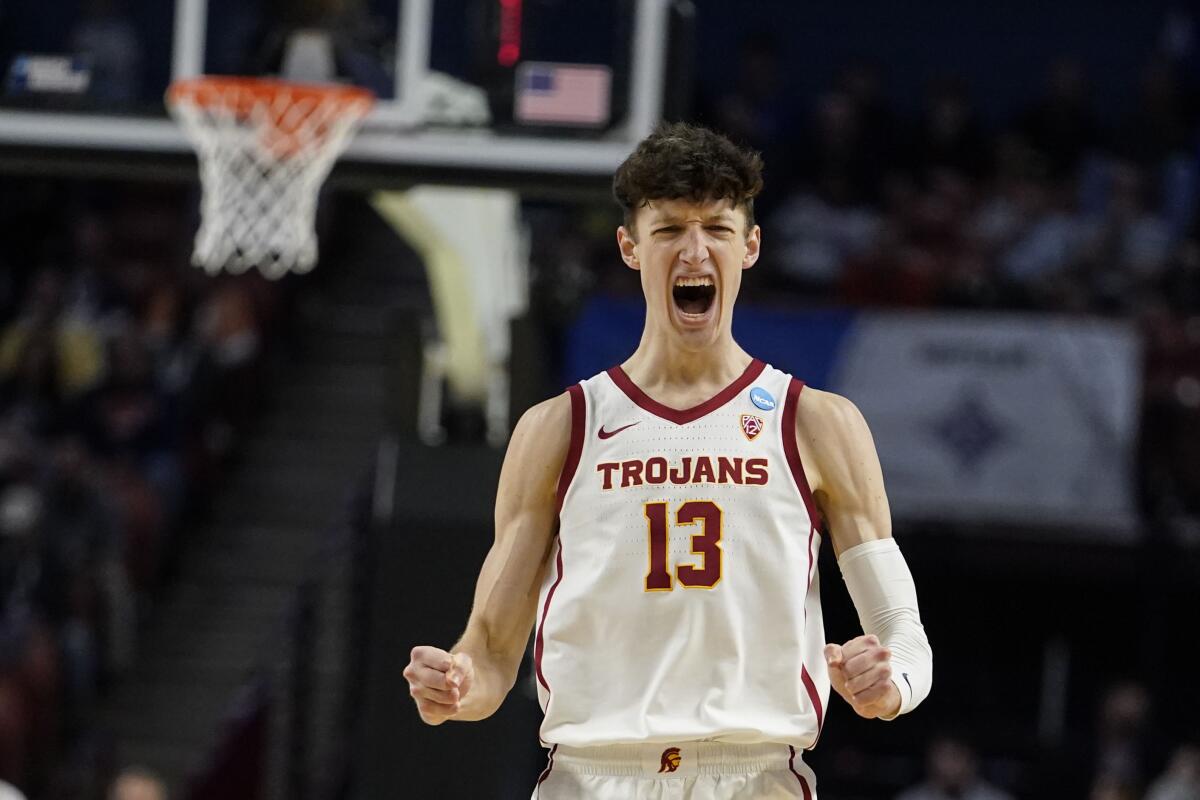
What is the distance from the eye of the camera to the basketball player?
142 inches

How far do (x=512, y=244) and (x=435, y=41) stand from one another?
62.2 inches

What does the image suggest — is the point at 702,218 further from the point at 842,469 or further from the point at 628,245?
the point at 842,469

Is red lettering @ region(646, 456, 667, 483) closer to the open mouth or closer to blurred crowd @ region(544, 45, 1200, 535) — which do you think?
the open mouth

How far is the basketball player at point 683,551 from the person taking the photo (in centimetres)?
360

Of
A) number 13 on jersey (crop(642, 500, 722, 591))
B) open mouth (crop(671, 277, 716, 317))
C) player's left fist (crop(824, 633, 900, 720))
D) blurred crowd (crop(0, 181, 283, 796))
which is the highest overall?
Answer: open mouth (crop(671, 277, 716, 317))

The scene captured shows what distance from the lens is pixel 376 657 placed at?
850 cm

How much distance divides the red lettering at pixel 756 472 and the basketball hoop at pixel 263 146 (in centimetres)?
404

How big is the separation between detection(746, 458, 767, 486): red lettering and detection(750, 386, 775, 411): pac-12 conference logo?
12cm

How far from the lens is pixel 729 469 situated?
368 centimetres

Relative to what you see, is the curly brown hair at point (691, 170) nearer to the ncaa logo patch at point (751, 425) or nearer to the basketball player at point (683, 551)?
the basketball player at point (683, 551)

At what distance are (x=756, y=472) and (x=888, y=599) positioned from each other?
351 mm

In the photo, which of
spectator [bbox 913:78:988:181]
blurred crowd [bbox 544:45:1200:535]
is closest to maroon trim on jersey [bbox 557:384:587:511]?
blurred crowd [bbox 544:45:1200:535]

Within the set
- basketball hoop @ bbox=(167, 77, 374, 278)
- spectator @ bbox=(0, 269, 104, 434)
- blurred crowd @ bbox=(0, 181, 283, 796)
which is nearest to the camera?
basketball hoop @ bbox=(167, 77, 374, 278)

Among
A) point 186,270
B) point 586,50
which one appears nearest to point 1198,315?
point 586,50
